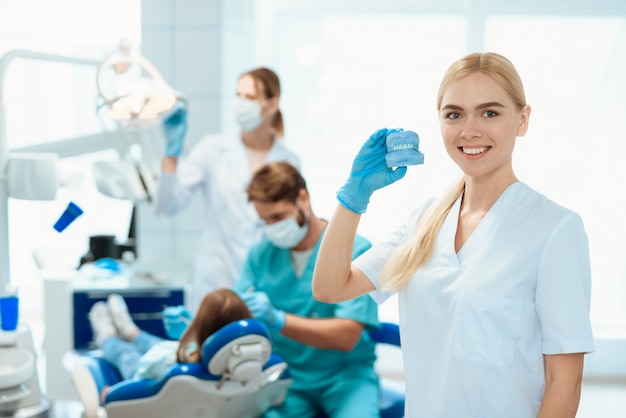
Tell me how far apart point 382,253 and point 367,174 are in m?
0.21

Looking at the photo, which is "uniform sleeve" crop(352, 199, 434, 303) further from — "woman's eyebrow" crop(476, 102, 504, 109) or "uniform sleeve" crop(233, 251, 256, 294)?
"uniform sleeve" crop(233, 251, 256, 294)

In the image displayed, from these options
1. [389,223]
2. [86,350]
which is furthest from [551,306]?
[389,223]

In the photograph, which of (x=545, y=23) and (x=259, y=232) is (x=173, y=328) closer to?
(x=259, y=232)

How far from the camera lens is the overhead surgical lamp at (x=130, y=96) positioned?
2092 mm

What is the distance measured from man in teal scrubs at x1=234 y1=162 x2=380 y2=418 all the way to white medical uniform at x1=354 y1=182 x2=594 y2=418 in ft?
2.19

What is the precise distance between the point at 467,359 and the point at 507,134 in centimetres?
41

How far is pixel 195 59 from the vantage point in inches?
139

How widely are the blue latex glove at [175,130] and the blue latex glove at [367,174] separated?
127 centimetres

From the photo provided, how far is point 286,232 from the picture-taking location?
224 centimetres

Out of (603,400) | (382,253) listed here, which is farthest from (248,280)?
(603,400)

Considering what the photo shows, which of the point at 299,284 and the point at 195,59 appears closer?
the point at 299,284

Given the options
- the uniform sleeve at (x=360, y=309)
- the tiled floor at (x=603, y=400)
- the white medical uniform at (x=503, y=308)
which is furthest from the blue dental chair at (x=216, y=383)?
the tiled floor at (x=603, y=400)

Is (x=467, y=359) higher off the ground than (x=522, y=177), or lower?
lower

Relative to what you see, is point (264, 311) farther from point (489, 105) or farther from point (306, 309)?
point (489, 105)
